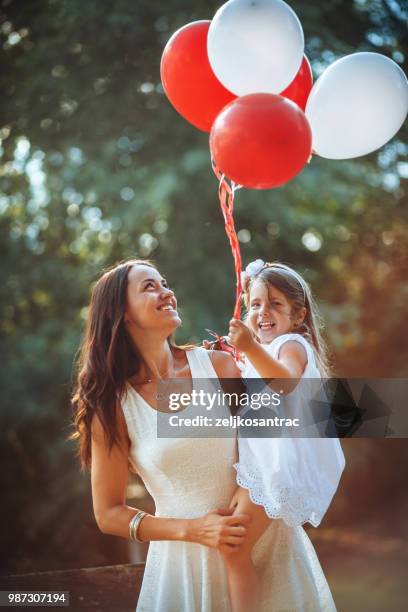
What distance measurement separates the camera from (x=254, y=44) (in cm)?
Result: 171

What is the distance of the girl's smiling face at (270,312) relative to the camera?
185 cm

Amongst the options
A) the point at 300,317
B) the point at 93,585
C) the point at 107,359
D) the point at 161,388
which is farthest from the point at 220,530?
the point at 93,585

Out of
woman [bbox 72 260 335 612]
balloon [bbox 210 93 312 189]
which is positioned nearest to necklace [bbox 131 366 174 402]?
woman [bbox 72 260 335 612]

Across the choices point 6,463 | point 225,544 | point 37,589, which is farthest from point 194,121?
point 6,463

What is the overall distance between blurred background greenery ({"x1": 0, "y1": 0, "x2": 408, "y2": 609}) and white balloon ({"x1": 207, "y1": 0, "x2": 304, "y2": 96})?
2520 mm

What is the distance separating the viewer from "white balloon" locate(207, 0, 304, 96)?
5.58 feet

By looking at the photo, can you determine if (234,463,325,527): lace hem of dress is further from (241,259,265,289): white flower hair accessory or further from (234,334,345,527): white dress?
(241,259,265,289): white flower hair accessory

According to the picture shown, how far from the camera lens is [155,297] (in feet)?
5.72

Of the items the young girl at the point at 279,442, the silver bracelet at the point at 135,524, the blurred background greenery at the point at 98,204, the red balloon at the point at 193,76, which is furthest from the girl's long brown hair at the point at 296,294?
the blurred background greenery at the point at 98,204

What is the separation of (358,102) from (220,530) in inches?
46.3

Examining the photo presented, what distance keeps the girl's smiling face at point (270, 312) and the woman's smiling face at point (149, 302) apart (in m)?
0.25

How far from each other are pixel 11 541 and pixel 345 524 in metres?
2.86

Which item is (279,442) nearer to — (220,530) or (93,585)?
(220,530)

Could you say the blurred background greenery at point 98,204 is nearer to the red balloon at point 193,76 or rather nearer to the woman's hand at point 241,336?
the red balloon at point 193,76
